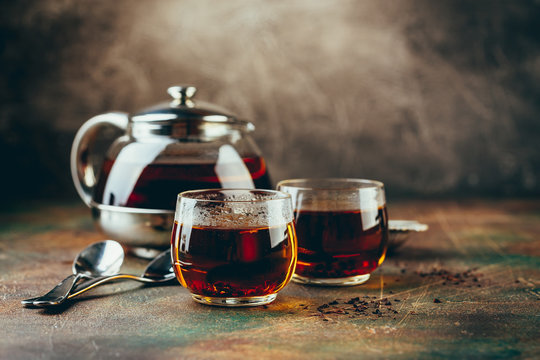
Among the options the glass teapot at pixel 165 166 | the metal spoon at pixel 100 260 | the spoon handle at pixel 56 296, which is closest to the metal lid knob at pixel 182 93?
the glass teapot at pixel 165 166

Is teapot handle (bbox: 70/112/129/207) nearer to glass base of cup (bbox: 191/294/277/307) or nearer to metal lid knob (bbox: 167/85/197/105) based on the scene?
metal lid knob (bbox: 167/85/197/105)

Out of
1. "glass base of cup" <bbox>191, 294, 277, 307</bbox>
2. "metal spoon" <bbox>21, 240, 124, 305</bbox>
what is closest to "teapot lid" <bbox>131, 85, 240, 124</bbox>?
"metal spoon" <bbox>21, 240, 124, 305</bbox>

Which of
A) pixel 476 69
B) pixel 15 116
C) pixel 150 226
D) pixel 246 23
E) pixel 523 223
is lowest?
pixel 523 223

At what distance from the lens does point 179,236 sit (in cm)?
78

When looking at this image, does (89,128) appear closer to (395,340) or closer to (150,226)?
(150,226)

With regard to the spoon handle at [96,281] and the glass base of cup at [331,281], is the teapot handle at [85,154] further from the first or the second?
the glass base of cup at [331,281]

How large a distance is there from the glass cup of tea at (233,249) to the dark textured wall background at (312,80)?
1.20 m

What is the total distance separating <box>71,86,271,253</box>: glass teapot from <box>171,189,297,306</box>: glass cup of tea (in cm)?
22

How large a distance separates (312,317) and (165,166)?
41 cm

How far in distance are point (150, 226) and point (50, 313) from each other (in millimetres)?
270

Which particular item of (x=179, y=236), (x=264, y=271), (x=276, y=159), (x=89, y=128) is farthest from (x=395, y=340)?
(x=276, y=159)

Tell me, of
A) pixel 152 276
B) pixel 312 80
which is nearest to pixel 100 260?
pixel 152 276

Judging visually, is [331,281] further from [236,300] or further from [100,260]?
[100,260]

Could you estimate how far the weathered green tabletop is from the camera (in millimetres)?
641
